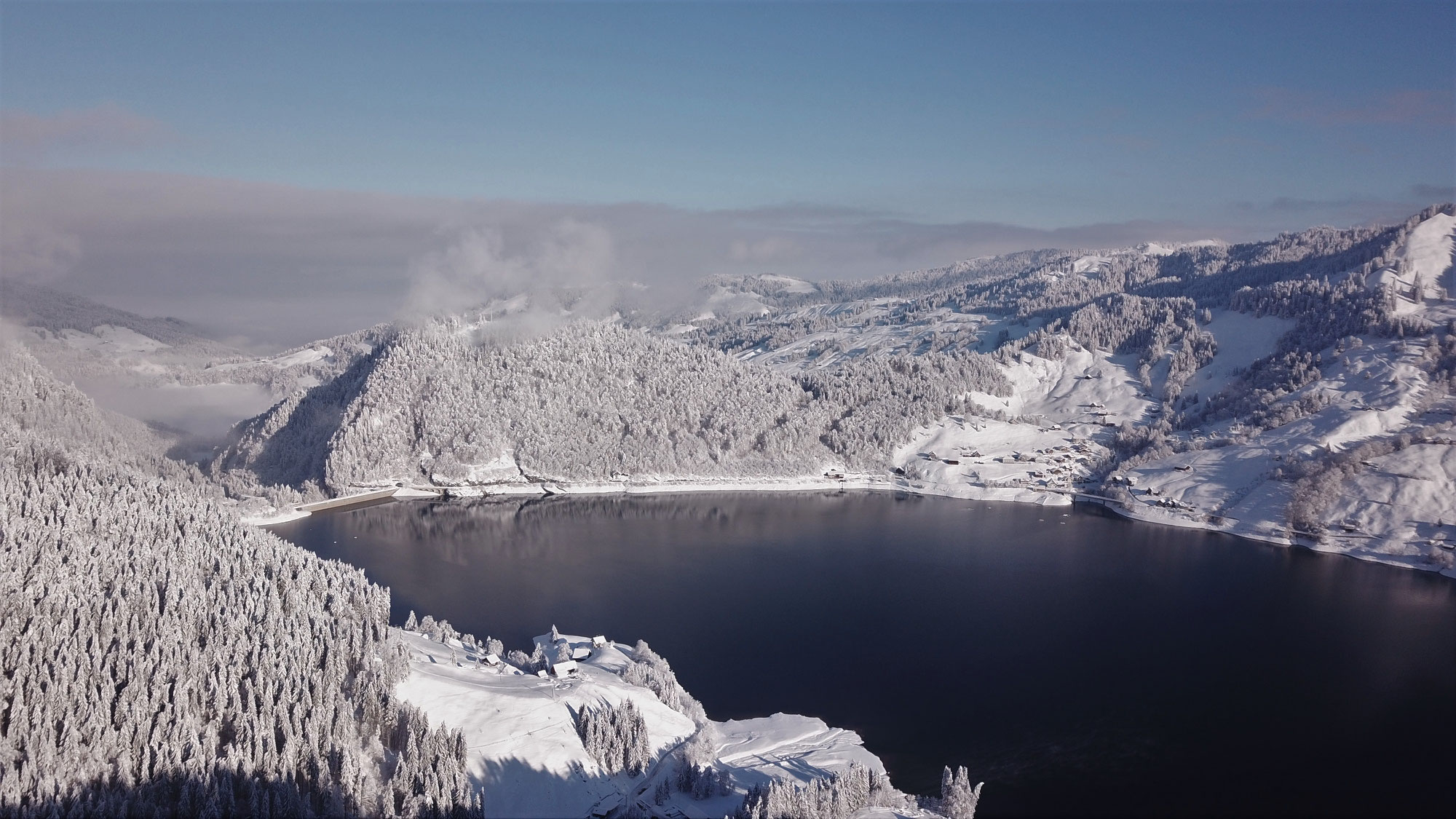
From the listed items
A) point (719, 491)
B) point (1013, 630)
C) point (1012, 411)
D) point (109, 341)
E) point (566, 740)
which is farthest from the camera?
point (109, 341)

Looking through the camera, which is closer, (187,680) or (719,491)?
(187,680)

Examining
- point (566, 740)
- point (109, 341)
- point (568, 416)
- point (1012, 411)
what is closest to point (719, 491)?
point (568, 416)

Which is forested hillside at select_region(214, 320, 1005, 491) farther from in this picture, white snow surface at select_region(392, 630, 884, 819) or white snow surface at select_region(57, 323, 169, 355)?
white snow surface at select_region(57, 323, 169, 355)

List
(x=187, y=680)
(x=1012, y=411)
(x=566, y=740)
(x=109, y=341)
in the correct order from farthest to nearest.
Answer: (x=109, y=341) < (x=1012, y=411) < (x=566, y=740) < (x=187, y=680)

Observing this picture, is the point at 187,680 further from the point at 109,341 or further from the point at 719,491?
the point at 109,341

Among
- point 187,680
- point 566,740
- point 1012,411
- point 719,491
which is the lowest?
point 719,491

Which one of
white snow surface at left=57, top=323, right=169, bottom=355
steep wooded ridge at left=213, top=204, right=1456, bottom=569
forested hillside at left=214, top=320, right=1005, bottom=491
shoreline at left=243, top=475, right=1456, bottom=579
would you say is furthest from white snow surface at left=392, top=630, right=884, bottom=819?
white snow surface at left=57, top=323, right=169, bottom=355

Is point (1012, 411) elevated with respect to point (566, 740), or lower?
elevated

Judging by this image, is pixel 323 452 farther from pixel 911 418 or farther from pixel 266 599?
pixel 911 418
